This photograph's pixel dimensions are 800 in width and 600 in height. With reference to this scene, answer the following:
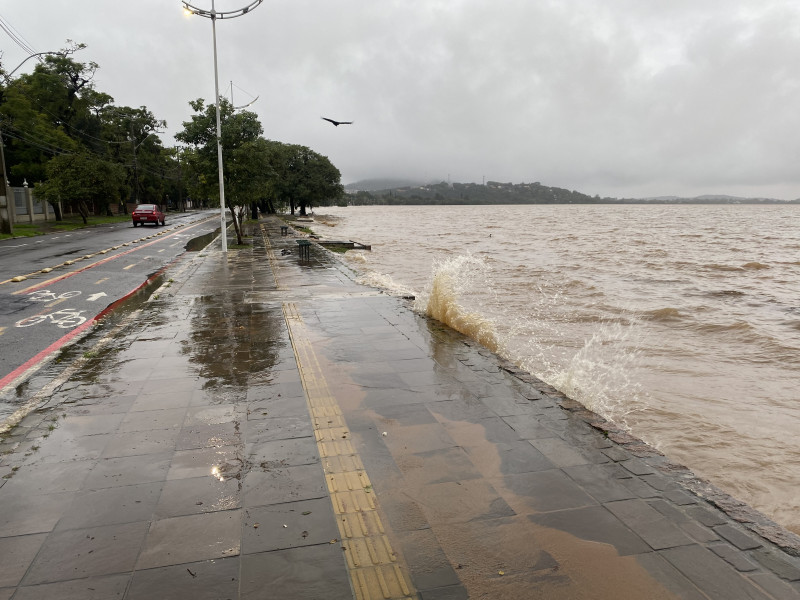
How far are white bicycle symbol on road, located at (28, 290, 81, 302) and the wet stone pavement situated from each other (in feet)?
21.3

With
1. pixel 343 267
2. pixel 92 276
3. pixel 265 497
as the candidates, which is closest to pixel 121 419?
pixel 265 497

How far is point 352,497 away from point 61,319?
8597mm

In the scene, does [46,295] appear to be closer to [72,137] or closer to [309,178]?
[72,137]

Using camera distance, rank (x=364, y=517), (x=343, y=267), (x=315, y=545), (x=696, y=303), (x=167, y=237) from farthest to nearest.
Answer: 1. (x=167, y=237)
2. (x=343, y=267)
3. (x=696, y=303)
4. (x=364, y=517)
5. (x=315, y=545)

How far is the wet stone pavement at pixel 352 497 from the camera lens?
294 cm

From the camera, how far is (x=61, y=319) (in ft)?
32.3

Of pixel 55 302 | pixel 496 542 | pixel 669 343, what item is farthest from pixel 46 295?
pixel 669 343

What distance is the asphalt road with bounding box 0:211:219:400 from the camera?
320 inches

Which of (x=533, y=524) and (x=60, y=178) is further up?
(x=60, y=178)

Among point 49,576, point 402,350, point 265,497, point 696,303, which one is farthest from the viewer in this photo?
point 696,303

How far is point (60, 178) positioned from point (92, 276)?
27.0m

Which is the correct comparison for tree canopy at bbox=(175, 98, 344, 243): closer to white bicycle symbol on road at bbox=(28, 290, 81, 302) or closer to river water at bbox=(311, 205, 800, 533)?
river water at bbox=(311, 205, 800, 533)

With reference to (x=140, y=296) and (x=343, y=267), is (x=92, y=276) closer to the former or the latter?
(x=140, y=296)

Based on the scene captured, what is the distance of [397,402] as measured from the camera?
552 centimetres
